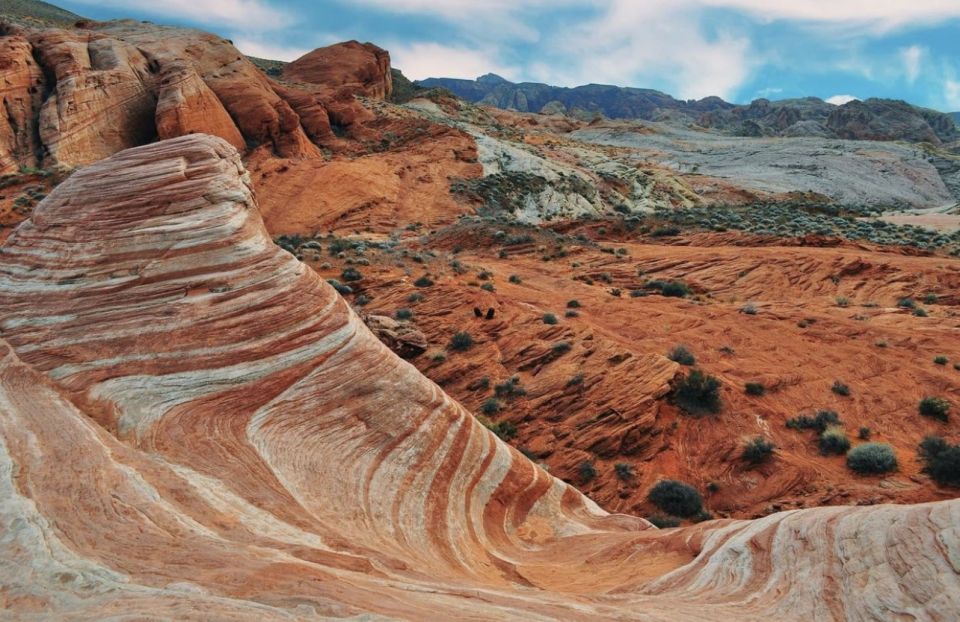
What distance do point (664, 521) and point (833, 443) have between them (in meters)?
5.21

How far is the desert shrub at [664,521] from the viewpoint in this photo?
10.8 m

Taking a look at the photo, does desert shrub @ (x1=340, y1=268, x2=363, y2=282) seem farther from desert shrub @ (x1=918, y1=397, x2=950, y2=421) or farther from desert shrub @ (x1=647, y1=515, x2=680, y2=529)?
desert shrub @ (x1=918, y1=397, x2=950, y2=421)

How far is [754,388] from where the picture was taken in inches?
598

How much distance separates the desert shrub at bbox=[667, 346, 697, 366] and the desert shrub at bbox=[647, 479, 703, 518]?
5106mm

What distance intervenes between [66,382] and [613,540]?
717 cm

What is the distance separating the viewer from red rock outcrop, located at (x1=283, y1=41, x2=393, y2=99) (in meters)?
69.8

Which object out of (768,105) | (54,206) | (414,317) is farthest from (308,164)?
(768,105)

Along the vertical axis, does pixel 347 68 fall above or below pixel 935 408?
above

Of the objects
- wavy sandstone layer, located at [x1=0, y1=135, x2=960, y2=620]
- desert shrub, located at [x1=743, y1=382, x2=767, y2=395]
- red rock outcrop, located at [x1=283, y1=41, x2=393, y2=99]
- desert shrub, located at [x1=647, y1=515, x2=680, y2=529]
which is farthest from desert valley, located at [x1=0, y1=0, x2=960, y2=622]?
red rock outcrop, located at [x1=283, y1=41, x2=393, y2=99]

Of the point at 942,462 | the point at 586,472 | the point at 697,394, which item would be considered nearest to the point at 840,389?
the point at 942,462

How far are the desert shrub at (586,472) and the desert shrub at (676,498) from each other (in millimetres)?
1253

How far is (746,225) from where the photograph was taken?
3828cm

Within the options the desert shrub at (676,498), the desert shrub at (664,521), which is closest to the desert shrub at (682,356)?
the desert shrub at (676,498)

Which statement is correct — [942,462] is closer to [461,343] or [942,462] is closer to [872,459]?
[872,459]
